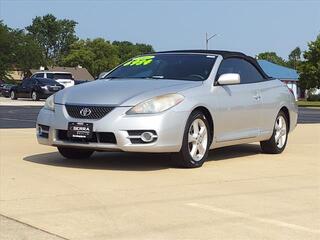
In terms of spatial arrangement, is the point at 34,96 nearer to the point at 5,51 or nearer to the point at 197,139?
the point at 197,139

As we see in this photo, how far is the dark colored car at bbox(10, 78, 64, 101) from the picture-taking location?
3219 centimetres

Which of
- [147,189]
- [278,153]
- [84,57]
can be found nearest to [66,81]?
[278,153]

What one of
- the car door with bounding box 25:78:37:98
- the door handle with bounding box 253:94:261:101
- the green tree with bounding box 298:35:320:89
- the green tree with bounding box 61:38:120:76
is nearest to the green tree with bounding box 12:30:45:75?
the green tree with bounding box 61:38:120:76

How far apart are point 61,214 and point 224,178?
7.96ft

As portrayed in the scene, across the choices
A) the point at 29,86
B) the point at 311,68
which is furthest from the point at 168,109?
the point at 311,68

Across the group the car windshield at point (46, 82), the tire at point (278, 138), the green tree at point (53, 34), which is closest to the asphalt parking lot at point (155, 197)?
the tire at point (278, 138)

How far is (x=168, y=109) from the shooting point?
23.9 feet

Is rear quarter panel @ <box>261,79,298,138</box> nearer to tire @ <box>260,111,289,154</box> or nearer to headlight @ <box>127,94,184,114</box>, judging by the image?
tire @ <box>260,111,289,154</box>

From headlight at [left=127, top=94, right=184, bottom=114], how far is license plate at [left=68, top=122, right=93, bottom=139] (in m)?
0.51

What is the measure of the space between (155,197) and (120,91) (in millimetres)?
1957

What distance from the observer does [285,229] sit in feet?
15.7

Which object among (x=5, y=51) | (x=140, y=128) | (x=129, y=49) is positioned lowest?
(x=140, y=128)

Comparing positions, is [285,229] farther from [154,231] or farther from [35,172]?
[35,172]

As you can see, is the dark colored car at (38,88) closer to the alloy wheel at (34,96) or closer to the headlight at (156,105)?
the alloy wheel at (34,96)
